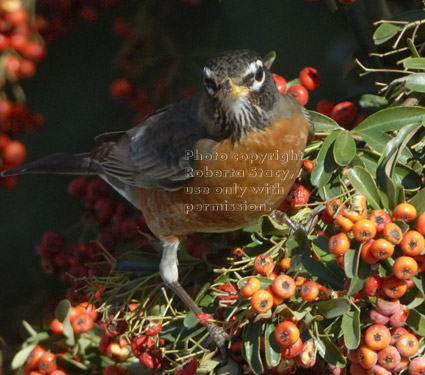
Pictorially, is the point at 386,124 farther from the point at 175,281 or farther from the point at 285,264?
the point at 175,281

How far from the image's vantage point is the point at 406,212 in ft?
5.74

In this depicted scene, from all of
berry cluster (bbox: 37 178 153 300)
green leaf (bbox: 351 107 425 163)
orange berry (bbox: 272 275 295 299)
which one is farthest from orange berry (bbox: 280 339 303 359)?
berry cluster (bbox: 37 178 153 300)

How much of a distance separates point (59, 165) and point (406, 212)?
1758 mm

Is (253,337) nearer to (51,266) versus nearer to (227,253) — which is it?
(227,253)

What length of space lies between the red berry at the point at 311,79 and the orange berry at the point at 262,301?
3.35ft

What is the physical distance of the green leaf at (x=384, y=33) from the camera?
7.50ft

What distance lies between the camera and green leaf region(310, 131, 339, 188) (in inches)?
86.6

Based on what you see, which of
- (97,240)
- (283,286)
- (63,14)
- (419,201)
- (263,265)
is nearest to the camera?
(419,201)

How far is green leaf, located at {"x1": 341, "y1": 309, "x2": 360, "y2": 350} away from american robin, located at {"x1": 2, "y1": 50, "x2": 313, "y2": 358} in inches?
18.7

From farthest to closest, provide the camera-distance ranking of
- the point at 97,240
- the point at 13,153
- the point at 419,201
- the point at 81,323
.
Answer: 1. the point at 13,153
2. the point at 97,240
3. the point at 81,323
4. the point at 419,201

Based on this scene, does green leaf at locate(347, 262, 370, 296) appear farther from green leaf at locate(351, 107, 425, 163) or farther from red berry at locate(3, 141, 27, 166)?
red berry at locate(3, 141, 27, 166)

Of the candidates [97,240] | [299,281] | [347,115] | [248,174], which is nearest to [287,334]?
[299,281]

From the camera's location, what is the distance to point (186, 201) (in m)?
2.63

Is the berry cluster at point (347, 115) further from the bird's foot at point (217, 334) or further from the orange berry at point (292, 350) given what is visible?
the orange berry at point (292, 350)
